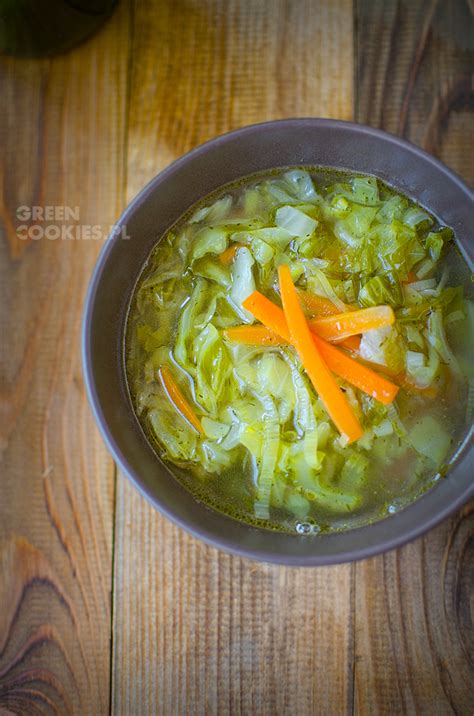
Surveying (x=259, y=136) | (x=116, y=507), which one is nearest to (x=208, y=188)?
(x=259, y=136)

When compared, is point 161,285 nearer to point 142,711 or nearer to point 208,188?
point 208,188

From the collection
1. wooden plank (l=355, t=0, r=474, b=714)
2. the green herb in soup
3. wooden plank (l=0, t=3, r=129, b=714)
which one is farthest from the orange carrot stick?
wooden plank (l=0, t=3, r=129, b=714)

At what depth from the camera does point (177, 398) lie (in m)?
2.00

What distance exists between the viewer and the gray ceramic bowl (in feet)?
5.87

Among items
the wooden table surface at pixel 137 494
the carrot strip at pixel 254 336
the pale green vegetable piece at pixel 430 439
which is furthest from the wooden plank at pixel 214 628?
the carrot strip at pixel 254 336

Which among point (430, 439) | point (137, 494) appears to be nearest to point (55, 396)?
point (137, 494)

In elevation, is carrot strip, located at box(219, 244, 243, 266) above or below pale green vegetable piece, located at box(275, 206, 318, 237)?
below

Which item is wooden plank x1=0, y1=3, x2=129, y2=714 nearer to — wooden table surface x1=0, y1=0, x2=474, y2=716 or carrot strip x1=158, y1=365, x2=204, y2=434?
wooden table surface x1=0, y1=0, x2=474, y2=716

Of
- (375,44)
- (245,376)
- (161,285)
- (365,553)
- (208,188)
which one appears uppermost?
(375,44)

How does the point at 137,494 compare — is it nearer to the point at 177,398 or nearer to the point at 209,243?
the point at 177,398

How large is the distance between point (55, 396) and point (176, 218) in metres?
0.68

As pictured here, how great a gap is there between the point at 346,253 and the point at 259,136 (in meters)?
0.39

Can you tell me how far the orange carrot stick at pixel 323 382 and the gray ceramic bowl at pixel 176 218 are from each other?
0.90 ft

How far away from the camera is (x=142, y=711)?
2182 millimetres
